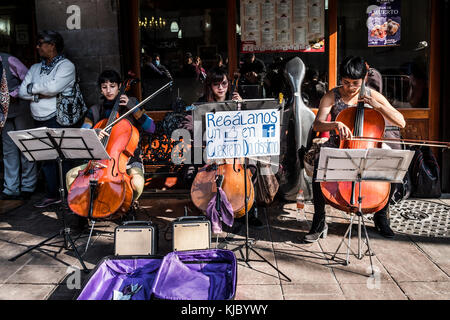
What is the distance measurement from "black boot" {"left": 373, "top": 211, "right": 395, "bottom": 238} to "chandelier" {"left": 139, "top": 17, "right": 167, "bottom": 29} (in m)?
3.23

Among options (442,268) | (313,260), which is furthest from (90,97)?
(442,268)

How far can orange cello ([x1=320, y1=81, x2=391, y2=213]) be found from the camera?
3330mm

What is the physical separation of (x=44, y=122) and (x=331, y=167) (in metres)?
3.33

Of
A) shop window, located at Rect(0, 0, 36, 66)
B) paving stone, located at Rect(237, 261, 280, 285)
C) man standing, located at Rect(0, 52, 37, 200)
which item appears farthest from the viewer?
shop window, located at Rect(0, 0, 36, 66)

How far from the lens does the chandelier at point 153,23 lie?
5195 millimetres

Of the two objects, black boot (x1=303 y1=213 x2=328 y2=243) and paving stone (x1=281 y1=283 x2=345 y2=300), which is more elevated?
black boot (x1=303 y1=213 x2=328 y2=243)

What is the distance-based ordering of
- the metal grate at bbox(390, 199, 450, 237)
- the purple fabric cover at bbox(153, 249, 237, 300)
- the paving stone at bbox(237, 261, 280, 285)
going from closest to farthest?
the purple fabric cover at bbox(153, 249, 237, 300) → the paving stone at bbox(237, 261, 280, 285) → the metal grate at bbox(390, 199, 450, 237)

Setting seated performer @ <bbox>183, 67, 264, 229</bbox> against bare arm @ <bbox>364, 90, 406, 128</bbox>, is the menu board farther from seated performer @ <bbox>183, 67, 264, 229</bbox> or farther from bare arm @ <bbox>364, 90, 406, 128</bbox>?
bare arm @ <bbox>364, 90, 406, 128</bbox>

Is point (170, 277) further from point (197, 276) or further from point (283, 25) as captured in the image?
point (283, 25)

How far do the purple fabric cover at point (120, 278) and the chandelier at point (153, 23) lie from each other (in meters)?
3.08

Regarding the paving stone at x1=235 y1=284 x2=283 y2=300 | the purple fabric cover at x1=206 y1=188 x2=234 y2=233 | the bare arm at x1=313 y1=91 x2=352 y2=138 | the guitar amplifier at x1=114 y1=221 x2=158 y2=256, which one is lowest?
the paving stone at x1=235 y1=284 x2=283 y2=300

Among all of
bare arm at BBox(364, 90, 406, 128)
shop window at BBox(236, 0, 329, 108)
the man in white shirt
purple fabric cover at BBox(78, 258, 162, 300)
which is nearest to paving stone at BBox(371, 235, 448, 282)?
bare arm at BBox(364, 90, 406, 128)

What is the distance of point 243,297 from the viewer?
2.97m

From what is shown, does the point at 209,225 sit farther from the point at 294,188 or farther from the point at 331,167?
the point at 294,188
